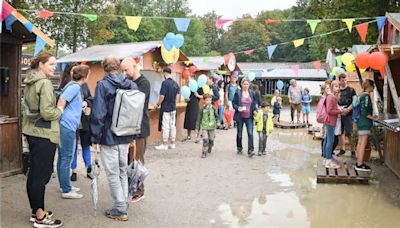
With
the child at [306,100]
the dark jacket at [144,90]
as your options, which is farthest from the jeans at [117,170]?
the child at [306,100]

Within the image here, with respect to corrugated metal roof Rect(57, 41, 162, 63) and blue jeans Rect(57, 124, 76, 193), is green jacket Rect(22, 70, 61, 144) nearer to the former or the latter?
blue jeans Rect(57, 124, 76, 193)

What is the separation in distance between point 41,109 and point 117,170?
103cm

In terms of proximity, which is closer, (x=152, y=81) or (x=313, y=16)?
(x=152, y=81)

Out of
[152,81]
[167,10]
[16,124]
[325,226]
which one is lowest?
[325,226]

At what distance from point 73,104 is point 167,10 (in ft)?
211

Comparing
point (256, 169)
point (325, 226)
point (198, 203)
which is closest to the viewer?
point (325, 226)

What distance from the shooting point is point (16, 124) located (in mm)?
6824

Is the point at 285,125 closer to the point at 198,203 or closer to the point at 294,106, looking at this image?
the point at 294,106

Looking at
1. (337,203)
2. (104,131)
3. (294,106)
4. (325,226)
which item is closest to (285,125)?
(294,106)

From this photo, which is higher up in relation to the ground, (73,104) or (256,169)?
(73,104)

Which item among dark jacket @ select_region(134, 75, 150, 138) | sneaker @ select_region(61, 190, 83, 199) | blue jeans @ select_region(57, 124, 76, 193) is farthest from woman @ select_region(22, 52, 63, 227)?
dark jacket @ select_region(134, 75, 150, 138)

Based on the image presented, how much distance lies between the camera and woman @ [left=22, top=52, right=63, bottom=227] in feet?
14.5

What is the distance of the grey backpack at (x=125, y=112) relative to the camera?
4590mm

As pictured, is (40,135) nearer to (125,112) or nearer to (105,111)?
(105,111)
